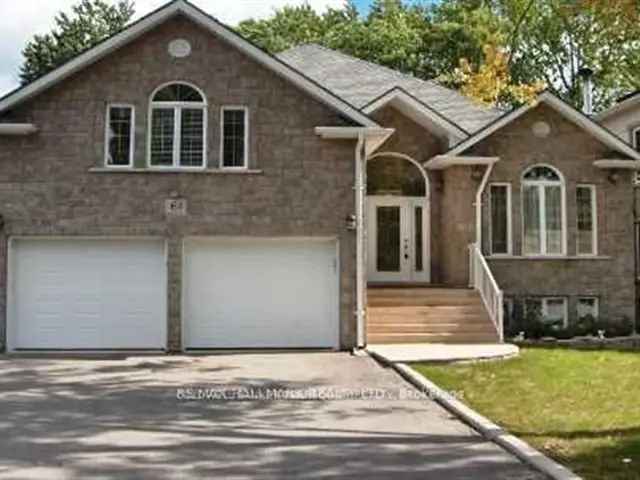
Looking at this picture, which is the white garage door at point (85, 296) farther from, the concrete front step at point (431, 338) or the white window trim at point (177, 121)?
the concrete front step at point (431, 338)

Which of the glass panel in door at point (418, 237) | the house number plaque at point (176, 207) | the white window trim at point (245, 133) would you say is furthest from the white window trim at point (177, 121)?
the glass panel in door at point (418, 237)

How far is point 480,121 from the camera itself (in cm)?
2392

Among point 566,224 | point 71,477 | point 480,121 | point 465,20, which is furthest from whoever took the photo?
point 465,20

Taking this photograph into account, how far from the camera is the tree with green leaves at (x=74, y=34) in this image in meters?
43.9

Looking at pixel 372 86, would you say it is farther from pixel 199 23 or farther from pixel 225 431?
pixel 225 431

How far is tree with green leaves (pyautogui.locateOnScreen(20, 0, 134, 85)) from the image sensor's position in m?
43.9

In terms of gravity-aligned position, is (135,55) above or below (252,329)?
above

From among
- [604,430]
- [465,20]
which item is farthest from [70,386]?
[465,20]

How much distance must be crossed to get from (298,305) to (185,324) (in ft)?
7.54

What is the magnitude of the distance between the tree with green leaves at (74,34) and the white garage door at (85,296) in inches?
995

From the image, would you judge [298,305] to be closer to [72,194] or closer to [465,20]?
[72,194]

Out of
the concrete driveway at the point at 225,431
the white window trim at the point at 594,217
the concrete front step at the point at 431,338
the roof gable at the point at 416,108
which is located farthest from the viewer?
the white window trim at the point at 594,217

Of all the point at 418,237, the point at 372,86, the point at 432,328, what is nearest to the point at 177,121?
the point at 432,328

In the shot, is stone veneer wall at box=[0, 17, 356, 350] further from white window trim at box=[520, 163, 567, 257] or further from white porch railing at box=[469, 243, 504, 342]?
white window trim at box=[520, 163, 567, 257]
